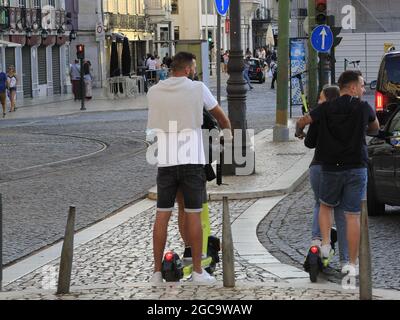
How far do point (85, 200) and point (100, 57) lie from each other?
159 feet

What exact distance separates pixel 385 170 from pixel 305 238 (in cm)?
141

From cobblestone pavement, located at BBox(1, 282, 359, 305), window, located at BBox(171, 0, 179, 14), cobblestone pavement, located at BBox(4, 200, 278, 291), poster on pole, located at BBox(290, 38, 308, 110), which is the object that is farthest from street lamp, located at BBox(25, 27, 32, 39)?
cobblestone pavement, located at BBox(1, 282, 359, 305)

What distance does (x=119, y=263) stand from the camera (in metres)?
10.8

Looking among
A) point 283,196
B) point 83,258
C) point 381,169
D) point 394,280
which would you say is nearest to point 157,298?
point 394,280

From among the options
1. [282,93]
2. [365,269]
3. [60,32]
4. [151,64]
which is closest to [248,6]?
[151,64]

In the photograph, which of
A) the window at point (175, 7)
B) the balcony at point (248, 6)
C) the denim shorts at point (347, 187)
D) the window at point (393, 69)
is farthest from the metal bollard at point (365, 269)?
the balcony at point (248, 6)

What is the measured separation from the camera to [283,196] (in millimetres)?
16000

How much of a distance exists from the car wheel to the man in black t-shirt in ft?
12.7

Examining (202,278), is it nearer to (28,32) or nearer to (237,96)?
(237,96)

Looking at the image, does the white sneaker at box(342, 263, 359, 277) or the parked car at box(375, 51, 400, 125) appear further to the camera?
the parked car at box(375, 51, 400, 125)

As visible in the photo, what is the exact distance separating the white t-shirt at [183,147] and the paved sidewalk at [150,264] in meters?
0.93

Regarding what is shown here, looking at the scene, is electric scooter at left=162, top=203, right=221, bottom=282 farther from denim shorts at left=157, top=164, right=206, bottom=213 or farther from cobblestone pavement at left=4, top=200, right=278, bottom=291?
denim shorts at left=157, top=164, right=206, bottom=213

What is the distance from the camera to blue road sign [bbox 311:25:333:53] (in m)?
26.1

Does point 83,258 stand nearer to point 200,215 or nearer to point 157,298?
point 200,215
